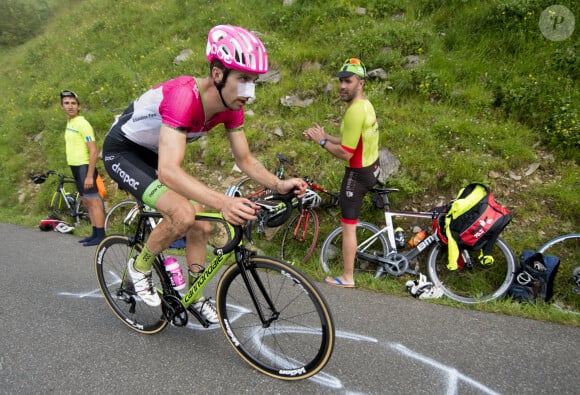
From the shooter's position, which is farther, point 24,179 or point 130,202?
point 24,179

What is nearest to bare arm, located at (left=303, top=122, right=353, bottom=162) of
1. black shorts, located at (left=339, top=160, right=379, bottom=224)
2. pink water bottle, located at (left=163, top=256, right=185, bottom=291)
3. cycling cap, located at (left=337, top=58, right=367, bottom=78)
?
black shorts, located at (left=339, top=160, right=379, bottom=224)

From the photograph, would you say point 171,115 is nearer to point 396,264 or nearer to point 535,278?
point 396,264

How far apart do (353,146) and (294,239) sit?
6.57 feet

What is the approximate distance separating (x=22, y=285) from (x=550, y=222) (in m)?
6.65

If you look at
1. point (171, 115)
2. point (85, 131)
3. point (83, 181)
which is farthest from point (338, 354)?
point (85, 131)

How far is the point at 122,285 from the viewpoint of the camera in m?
2.83

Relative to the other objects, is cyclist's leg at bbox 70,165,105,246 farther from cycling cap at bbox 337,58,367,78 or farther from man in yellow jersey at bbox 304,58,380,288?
cycling cap at bbox 337,58,367,78

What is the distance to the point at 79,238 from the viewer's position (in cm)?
580

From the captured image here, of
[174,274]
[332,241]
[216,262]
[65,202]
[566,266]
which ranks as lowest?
[65,202]

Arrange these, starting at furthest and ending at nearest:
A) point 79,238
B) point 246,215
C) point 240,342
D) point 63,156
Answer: point 63,156 → point 79,238 → point 240,342 → point 246,215

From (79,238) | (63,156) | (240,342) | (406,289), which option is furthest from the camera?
(63,156)

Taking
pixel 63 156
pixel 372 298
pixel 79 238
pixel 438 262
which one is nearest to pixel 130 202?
pixel 79 238

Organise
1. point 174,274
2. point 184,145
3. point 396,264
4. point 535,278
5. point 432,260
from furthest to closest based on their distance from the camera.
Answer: point 396,264 < point 432,260 < point 535,278 < point 174,274 < point 184,145

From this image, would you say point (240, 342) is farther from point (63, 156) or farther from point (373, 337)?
point (63, 156)
